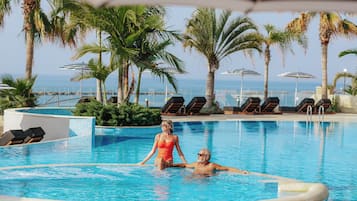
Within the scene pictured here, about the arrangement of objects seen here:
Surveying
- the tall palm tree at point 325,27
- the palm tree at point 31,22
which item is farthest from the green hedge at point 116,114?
the tall palm tree at point 325,27

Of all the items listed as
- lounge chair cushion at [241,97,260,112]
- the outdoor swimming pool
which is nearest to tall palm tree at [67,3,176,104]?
the outdoor swimming pool

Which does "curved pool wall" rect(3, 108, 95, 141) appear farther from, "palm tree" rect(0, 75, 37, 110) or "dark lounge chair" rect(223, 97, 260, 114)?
"dark lounge chair" rect(223, 97, 260, 114)

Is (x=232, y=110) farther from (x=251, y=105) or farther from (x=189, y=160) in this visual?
(x=189, y=160)

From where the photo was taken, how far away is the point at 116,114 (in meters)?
17.1

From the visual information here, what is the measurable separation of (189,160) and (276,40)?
19036mm

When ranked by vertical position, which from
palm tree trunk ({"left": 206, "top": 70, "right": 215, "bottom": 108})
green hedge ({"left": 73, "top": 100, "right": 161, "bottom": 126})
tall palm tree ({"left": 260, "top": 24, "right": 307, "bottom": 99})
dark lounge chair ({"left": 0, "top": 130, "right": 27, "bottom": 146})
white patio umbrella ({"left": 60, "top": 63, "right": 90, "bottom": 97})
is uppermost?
tall palm tree ({"left": 260, "top": 24, "right": 307, "bottom": 99})

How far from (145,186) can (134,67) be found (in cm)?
948

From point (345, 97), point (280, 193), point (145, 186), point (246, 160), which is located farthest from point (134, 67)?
point (345, 97)

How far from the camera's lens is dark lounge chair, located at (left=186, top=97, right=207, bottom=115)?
2362 cm

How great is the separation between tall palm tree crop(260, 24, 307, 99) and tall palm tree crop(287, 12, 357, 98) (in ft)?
2.49

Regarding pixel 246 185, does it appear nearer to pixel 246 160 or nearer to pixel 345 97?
pixel 246 160

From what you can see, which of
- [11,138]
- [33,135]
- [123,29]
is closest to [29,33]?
[123,29]

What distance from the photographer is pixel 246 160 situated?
1230 centimetres

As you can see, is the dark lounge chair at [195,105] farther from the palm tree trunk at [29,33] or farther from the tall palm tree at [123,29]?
the palm tree trunk at [29,33]
